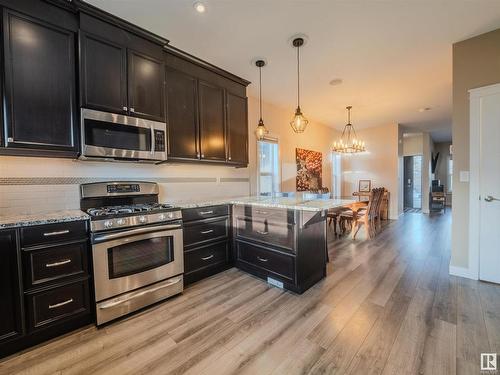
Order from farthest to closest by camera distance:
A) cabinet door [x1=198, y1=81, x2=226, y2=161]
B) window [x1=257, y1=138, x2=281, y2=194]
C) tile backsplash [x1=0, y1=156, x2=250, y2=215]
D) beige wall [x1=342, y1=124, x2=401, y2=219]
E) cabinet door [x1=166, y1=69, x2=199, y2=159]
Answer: beige wall [x1=342, y1=124, x2=401, y2=219] → window [x1=257, y1=138, x2=281, y2=194] → cabinet door [x1=198, y1=81, x2=226, y2=161] → cabinet door [x1=166, y1=69, x2=199, y2=159] → tile backsplash [x1=0, y1=156, x2=250, y2=215]

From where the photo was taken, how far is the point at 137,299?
205 centimetres

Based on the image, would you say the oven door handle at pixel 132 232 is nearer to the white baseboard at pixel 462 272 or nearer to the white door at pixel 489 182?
the white baseboard at pixel 462 272

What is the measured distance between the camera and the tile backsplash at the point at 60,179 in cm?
197

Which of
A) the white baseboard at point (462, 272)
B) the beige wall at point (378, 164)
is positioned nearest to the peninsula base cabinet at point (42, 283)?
the white baseboard at point (462, 272)

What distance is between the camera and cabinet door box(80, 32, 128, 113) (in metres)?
2.02

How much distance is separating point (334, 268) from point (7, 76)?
12.3 feet

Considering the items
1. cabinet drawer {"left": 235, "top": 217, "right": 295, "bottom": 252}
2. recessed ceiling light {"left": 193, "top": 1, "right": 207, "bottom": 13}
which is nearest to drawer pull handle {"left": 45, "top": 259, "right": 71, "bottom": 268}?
cabinet drawer {"left": 235, "top": 217, "right": 295, "bottom": 252}

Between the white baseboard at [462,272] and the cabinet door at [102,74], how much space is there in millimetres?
4122

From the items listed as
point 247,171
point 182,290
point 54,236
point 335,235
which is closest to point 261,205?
point 182,290

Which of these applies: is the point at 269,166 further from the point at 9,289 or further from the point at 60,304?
the point at 9,289

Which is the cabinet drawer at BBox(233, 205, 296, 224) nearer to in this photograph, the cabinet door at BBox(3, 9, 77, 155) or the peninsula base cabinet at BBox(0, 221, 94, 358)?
the peninsula base cabinet at BBox(0, 221, 94, 358)

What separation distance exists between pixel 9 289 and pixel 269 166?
3.92 m

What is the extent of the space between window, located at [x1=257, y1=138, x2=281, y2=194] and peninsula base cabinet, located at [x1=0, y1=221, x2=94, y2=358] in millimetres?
3043

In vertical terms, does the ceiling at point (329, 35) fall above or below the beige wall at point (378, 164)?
above
